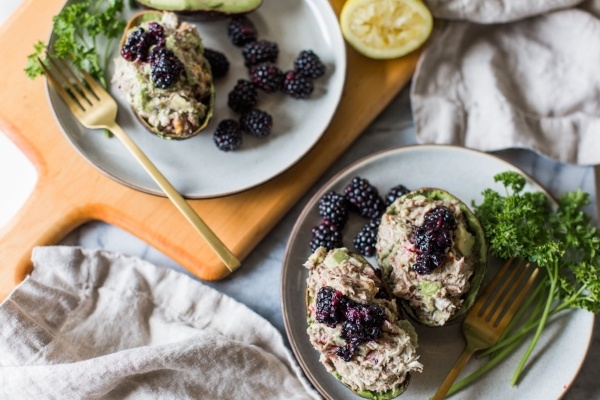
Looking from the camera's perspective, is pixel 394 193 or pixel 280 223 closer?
pixel 394 193

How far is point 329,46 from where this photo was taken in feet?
10.8

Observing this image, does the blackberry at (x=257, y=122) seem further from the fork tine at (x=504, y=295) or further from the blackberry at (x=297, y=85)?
the fork tine at (x=504, y=295)

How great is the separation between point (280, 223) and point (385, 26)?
985mm

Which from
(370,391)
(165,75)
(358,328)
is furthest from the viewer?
(165,75)

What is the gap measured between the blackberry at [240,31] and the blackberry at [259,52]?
0.10ft

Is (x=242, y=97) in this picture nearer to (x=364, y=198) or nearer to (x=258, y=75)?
(x=258, y=75)

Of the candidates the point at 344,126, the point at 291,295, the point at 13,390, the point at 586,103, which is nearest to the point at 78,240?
the point at 13,390

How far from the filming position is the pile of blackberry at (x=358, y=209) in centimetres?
299

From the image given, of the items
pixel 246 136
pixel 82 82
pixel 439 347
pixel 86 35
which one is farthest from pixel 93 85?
pixel 439 347

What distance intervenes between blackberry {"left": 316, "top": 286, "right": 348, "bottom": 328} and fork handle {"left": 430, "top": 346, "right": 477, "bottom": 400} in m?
0.57

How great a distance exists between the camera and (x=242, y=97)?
3.11 meters

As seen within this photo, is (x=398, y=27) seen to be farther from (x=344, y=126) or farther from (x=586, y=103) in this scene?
(x=586, y=103)

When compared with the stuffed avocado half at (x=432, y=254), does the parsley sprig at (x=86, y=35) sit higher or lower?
higher

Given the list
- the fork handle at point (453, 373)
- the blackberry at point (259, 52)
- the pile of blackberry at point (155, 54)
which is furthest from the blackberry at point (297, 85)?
the fork handle at point (453, 373)
